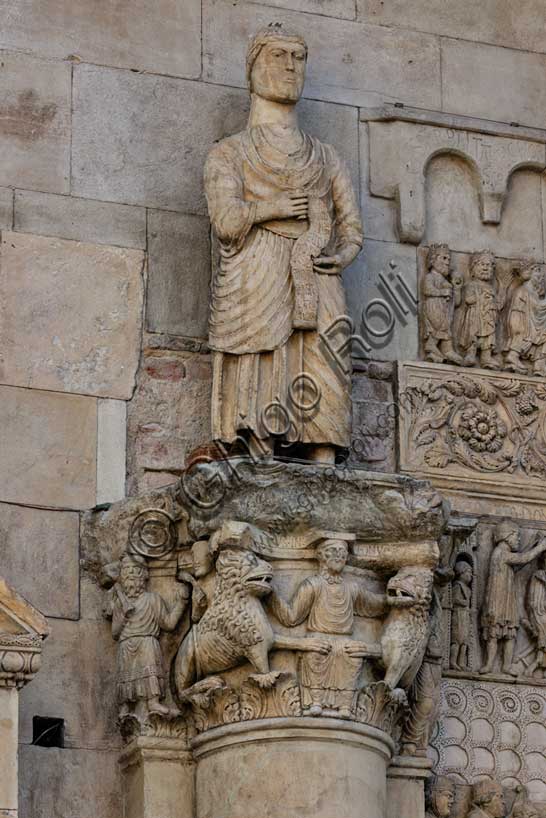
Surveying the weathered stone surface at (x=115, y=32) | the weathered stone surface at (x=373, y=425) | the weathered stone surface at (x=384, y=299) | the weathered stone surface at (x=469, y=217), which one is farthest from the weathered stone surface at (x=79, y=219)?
the weathered stone surface at (x=469, y=217)

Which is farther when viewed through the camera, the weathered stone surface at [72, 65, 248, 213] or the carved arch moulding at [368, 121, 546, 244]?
the carved arch moulding at [368, 121, 546, 244]

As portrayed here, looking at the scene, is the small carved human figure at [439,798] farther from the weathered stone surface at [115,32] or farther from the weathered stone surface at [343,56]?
the weathered stone surface at [115,32]

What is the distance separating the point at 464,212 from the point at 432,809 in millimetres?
2859

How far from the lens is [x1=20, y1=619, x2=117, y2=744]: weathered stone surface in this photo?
1223 cm

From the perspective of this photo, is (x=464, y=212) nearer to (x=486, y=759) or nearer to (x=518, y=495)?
(x=518, y=495)

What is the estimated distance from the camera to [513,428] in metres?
13.3

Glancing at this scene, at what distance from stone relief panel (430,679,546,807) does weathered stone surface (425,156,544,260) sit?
210cm

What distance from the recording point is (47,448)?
1257 cm

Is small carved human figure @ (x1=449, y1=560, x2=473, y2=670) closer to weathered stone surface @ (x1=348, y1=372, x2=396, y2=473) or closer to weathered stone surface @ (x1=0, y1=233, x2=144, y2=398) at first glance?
weathered stone surface @ (x1=348, y1=372, x2=396, y2=473)

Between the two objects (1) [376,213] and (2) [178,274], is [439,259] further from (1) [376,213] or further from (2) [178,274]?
(2) [178,274]

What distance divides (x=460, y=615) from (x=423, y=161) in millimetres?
2192

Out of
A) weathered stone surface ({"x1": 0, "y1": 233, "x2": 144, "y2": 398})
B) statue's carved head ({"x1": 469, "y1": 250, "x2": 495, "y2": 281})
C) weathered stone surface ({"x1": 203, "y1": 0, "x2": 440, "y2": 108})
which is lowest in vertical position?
weathered stone surface ({"x1": 0, "y1": 233, "x2": 144, "y2": 398})

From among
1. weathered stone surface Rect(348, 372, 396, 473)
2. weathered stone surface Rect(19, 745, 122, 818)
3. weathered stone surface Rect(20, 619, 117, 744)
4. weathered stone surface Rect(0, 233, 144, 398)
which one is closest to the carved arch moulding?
weathered stone surface Rect(348, 372, 396, 473)

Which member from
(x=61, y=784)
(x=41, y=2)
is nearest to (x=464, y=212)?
(x=41, y=2)
